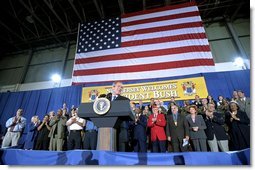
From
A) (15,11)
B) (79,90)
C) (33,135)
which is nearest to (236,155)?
(33,135)

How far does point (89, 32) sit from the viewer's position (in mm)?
5984

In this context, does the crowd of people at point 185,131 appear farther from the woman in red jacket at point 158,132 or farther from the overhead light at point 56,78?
the overhead light at point 56,78

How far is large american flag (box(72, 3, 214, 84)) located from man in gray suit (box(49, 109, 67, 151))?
161cm

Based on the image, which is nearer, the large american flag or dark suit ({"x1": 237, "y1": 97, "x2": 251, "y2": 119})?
dark suit ({"x1": 237, "y1": 97, "x2": 251, "y2": 119})

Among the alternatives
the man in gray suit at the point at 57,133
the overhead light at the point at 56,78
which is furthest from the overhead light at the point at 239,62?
the overhead light at the point at 56,78

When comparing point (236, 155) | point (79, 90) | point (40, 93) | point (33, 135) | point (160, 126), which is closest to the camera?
point (236, 155)

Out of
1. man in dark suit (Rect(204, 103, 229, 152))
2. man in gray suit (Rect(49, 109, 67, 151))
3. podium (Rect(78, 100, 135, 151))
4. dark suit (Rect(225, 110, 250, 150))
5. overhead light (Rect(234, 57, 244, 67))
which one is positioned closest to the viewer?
podium (Rect(78, 100, 135, 151))

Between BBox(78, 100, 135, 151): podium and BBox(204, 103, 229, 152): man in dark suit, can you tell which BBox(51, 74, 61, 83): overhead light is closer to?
BBox(204, 103, 229, 152): man in dark suit

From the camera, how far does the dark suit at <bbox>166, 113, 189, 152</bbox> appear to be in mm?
2734

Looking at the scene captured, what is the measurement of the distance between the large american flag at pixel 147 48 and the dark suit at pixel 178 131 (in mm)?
1907

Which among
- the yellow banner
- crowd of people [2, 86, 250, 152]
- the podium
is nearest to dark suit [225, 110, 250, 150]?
crowd of people [2, 86, 250, 152]

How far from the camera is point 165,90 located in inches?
191

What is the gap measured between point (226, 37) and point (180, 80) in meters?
3.33

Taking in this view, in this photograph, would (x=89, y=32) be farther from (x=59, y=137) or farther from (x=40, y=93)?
(x=59, y=137)
